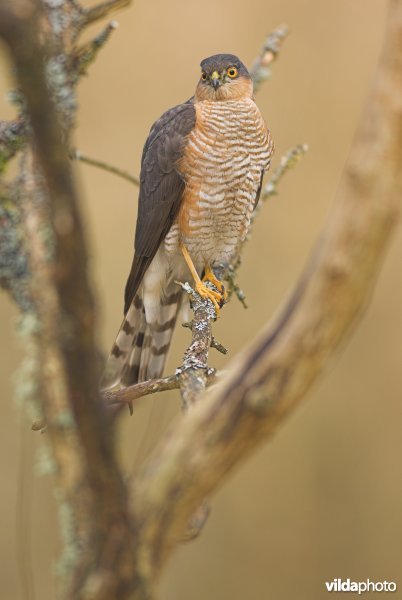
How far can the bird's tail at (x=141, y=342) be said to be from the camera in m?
3.50

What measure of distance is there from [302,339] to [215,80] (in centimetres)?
273

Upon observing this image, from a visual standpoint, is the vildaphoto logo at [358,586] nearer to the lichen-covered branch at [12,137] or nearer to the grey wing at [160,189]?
the grey wing at [160,189]

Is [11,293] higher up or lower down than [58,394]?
higher up

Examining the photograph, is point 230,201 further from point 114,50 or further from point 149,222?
A: point 114,50

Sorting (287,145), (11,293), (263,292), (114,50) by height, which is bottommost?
(11,293)

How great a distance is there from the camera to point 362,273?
46.4 inches

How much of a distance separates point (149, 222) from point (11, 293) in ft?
5.45

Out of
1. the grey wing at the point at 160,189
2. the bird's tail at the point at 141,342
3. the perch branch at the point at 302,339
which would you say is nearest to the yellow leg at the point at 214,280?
the bird's tail at the point at 141,342

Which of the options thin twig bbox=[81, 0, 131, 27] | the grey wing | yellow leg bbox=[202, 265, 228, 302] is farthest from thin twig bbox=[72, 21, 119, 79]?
yellow leg bbox=[202, 265, 228, 302]

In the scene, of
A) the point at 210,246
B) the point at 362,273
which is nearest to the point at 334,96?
the point at 210,246

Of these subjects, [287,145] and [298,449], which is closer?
[298,449]

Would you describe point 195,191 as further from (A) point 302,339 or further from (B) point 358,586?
(A) point 302,339

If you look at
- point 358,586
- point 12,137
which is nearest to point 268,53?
point 12,137

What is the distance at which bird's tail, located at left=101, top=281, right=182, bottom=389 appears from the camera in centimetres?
350
